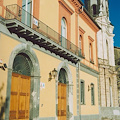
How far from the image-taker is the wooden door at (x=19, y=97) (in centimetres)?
934

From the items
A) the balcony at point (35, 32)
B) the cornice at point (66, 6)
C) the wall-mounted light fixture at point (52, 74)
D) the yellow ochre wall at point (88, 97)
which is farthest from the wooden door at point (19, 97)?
the yellow ochre wall at point (88, 97)

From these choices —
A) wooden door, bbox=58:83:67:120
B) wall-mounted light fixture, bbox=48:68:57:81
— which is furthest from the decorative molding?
wall-mounted light fixture, bbox=48:68:57:81

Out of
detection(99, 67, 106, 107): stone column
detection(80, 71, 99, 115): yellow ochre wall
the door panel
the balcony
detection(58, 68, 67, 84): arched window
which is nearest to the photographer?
the balcony

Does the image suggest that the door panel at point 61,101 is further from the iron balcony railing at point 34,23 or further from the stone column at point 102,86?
the stone column at point 102,86

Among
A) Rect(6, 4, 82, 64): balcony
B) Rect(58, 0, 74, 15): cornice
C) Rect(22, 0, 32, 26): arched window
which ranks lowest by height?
Rect(6, 4, 82, 64): balcony

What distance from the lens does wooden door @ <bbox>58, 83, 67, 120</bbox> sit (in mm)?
13437

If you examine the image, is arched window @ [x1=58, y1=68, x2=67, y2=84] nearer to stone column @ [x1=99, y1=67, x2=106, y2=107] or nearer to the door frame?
the door frame

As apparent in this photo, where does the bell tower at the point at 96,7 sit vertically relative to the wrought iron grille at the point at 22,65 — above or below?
above

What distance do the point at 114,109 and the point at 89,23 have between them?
33.3 feet

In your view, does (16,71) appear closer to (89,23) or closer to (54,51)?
(54,51)

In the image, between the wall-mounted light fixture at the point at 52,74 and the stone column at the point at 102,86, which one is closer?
the wall-mounted light fixture at the point at 52,74

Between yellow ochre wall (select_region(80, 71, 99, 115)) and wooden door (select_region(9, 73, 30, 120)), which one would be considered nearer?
wooden door (select_region(9, 73, 30, 120))

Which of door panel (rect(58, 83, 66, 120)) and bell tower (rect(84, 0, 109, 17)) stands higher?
bell tower (rect(84, 0, 109, 17))

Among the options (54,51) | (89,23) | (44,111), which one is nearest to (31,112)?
(44,111)
